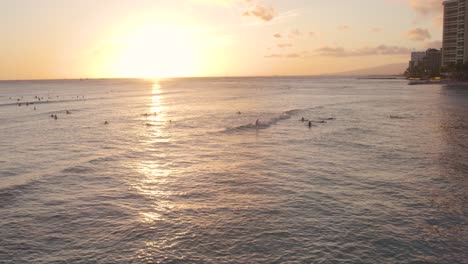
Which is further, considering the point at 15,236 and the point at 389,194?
the point at 389,194

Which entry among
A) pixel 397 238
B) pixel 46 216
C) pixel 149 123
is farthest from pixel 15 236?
pixel 149 123

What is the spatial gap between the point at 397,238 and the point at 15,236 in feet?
60.1

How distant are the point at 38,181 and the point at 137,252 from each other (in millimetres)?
15298

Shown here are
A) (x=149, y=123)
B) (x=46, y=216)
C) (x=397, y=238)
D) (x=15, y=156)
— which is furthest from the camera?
(x=149, y=123)

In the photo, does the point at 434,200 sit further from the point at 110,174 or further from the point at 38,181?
the point at 38,181

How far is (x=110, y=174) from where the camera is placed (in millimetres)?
29906

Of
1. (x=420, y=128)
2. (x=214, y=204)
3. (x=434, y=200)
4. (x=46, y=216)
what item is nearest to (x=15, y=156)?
(x=46, y=216)

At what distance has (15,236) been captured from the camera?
18.4 meters

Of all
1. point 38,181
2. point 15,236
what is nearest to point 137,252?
point 15,236

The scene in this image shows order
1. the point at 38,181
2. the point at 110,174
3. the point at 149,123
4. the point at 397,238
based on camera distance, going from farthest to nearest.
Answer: the point at 149,123, the point at 110,174, the point at 38,181, the point at 397,238

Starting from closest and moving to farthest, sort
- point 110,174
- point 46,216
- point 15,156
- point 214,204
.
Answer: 1. point 46,216
2. point 214,204
3. point 110,174
4. point 15,156

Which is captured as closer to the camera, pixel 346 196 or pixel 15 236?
pixel 15 236

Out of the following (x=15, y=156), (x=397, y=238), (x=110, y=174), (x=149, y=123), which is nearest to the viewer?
(x=397, y=238)

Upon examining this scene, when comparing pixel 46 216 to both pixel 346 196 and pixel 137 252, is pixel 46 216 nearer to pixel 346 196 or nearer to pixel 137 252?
pixel 137 252
